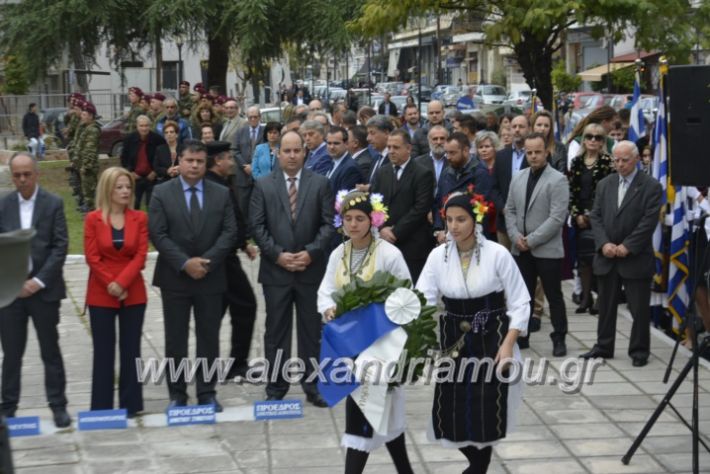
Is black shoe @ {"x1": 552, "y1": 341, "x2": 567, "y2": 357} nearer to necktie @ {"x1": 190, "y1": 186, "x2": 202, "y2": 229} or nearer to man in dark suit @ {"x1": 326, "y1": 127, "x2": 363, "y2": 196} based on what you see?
man in dark suit @ {"x1": 326, "y1": 127, "x2": 363, "y2": 196}

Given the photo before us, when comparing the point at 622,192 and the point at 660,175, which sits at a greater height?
the point at 660,175

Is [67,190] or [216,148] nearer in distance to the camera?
[216,148]

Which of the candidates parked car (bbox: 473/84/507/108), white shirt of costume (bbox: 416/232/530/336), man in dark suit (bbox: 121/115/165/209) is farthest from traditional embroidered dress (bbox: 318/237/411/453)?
parked car (bbox: 473/84/507/108)

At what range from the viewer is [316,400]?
8.85m

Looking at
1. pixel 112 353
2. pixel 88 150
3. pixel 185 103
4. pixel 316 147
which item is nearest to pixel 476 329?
pixel 112 353

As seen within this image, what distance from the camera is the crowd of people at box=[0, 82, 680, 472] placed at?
258 inches

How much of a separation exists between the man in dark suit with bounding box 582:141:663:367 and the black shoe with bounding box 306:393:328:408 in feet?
9.16

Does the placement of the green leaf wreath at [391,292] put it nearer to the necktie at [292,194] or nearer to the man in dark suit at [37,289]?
the necktie at [292,194]

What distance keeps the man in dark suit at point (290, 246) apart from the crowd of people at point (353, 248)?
1 cm

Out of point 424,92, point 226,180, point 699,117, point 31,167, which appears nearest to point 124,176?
point 31,167

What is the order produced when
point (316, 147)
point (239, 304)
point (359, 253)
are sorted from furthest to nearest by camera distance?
point (316, 147) → point (239, 304) → point (359, 253)

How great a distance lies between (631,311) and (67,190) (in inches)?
634

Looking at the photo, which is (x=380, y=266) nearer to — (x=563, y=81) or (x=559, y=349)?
(x=559, y=349)

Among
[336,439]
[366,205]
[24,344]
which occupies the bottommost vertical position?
[336,439]
